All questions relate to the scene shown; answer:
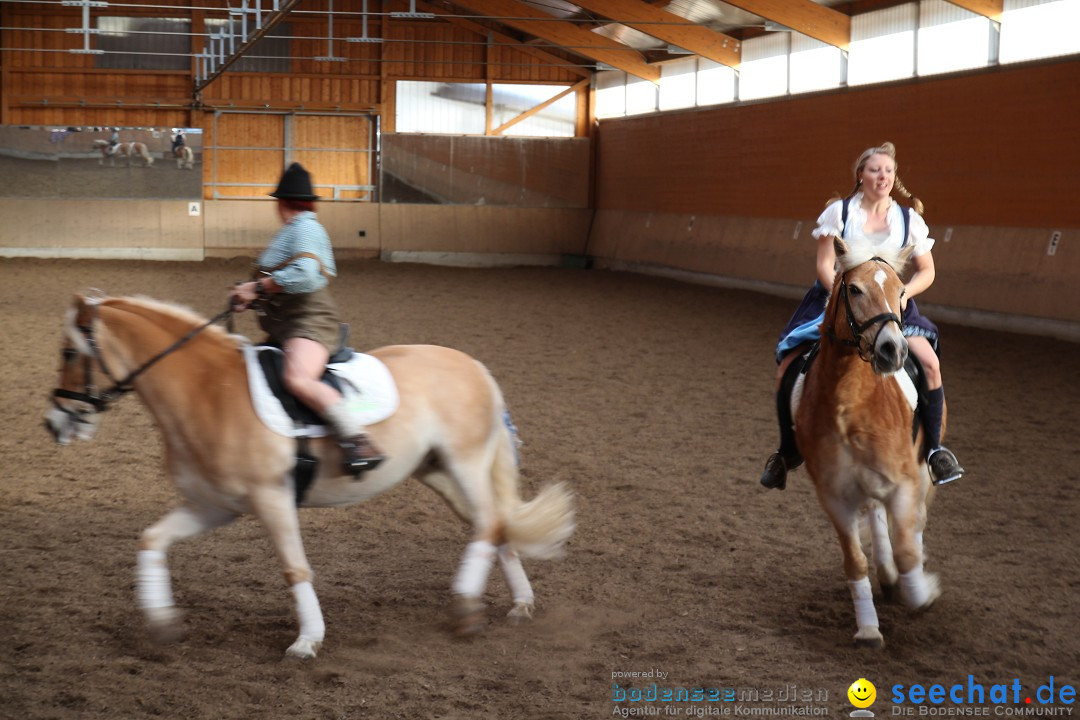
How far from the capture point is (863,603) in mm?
4383

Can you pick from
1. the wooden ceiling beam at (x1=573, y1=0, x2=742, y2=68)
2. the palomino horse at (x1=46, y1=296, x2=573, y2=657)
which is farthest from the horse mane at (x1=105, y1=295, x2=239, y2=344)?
the wooden ceiling beam at (x1=573, y1=0, x2=742, y2=68)

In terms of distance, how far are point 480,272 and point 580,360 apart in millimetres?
12640

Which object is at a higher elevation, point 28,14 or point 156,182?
point 28,14

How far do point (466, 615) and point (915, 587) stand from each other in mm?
1768

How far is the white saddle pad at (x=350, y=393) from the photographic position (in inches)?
166

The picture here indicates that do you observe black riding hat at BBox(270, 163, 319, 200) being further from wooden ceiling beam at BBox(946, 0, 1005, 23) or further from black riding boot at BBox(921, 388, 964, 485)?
wooden ceiling beam at BBox(946, 0, 1005, 23)

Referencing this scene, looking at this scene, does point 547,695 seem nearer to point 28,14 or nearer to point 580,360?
point 580,360

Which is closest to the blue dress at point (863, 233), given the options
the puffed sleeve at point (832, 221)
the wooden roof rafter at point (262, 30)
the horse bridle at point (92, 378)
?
the puffed sleeve at point (832, 221)

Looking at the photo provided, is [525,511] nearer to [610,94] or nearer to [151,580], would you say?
[151,580]

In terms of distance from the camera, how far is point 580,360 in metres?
12.2

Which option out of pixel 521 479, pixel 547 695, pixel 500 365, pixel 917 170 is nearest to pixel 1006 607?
pixel 547 695

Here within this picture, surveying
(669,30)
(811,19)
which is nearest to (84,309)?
(811,19)

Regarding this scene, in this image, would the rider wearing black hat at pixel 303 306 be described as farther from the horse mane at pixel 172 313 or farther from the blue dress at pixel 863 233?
the blue dress at pixel 863 233

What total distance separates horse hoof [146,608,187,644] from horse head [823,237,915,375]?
9.00 ft
